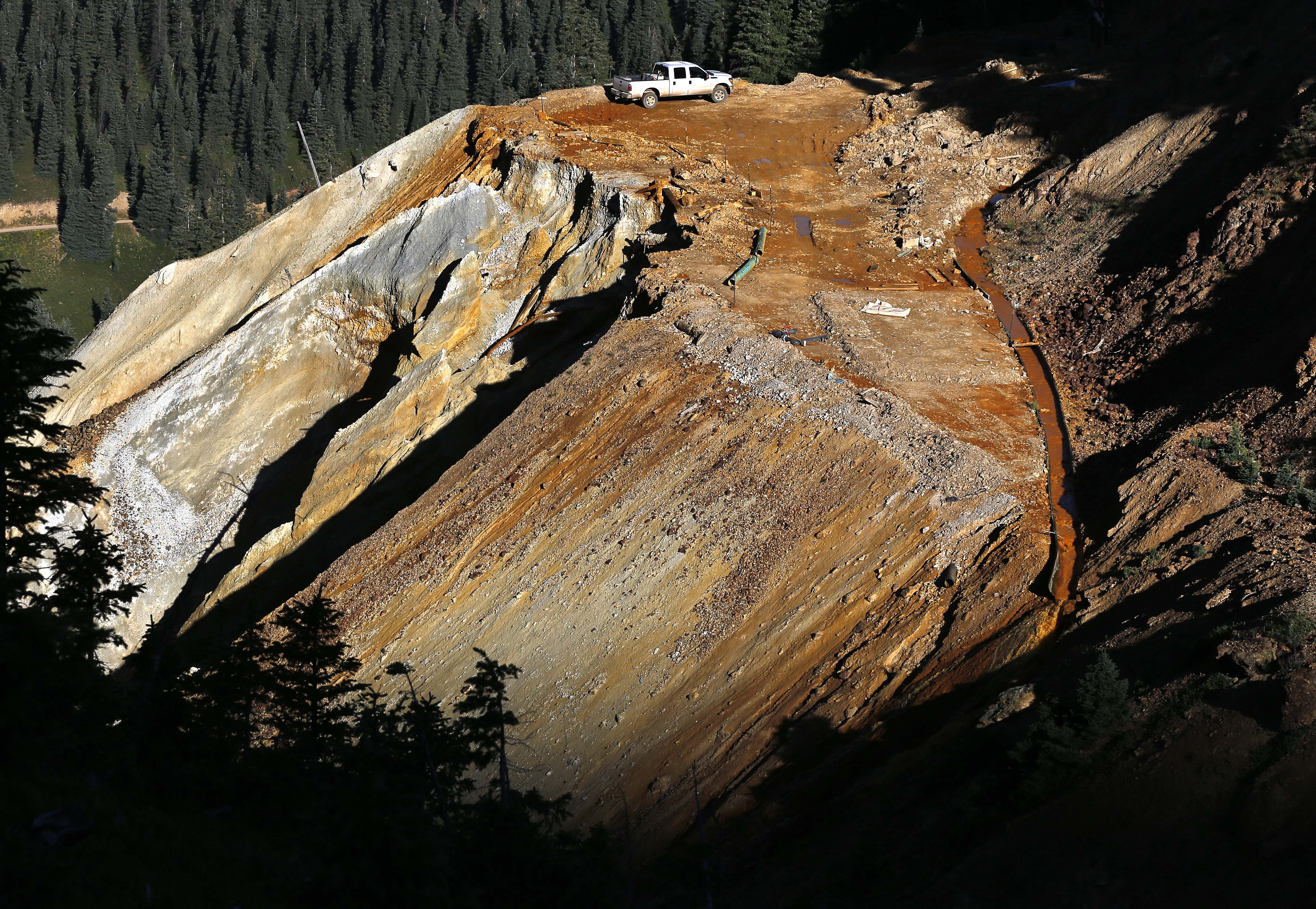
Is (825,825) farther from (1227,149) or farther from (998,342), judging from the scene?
(1227,149)

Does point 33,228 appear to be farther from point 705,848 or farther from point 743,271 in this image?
point 705,848

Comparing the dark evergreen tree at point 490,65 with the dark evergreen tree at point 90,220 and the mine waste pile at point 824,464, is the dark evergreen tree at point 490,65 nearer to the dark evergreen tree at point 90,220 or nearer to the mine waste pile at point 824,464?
the dark evergreen tree at point 90,220

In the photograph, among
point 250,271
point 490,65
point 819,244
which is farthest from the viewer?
point 490,65

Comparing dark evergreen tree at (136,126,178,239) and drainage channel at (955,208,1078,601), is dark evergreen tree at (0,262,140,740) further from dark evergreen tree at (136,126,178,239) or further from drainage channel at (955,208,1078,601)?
dark evergreen tree at (136,126,178,239)

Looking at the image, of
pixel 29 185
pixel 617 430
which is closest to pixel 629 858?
pixel 617 430

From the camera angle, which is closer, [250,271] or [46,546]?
[46,546]

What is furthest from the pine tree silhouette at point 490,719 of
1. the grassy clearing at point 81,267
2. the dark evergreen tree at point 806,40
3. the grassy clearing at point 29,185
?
the grassy clearing at point 29,185

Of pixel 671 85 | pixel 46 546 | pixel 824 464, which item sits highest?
pixel 671 85

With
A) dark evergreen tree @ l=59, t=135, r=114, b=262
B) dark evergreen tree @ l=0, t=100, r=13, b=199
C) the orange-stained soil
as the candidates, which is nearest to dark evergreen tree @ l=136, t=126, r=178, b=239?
dark evergreen tree @ l=59, t=135, r=114, b=262
